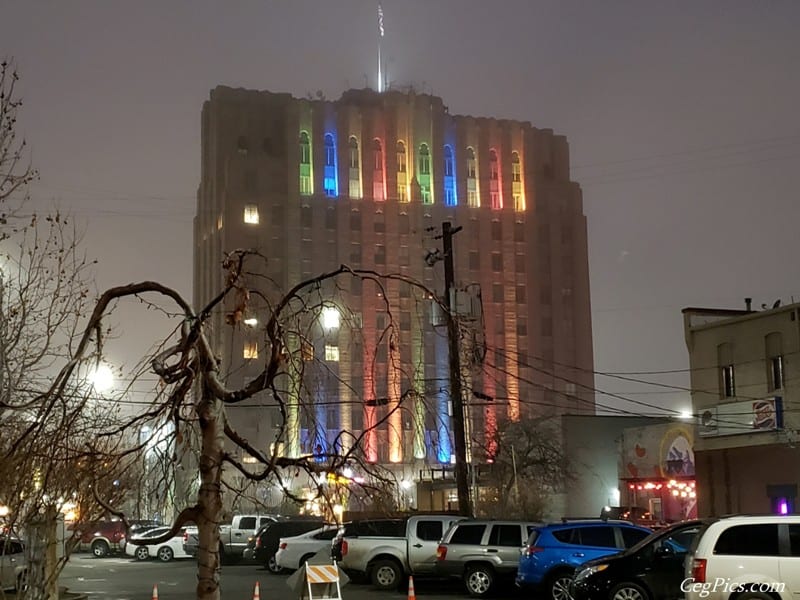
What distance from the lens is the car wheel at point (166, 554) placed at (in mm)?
41969

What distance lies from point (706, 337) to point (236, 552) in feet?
66.5

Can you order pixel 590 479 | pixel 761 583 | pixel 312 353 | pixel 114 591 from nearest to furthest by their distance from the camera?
1. pixel 312 353
2. pixel 761 583
3. pixel 114 591
4. pixel 590 479

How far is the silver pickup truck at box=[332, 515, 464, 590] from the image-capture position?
25.2m

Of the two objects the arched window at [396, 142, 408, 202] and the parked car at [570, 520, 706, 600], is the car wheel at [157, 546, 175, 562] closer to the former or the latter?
the parked car at [570, 520, 706, 600]

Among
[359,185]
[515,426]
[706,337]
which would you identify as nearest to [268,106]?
[359,185]

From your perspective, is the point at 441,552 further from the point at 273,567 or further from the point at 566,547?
the point at 273,567

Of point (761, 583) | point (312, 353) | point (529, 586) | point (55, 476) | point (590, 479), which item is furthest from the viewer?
point (590, 479)

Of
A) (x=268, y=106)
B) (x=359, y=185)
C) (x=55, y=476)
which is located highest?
(x=268, y=106)

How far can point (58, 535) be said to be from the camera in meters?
17.7

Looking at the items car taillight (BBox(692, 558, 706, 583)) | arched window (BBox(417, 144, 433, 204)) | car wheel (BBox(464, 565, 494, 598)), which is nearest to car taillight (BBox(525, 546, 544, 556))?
car wheel (BBox(464, 565, 494, 598))

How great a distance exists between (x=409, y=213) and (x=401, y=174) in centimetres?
497

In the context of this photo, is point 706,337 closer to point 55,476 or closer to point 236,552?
point 236,552

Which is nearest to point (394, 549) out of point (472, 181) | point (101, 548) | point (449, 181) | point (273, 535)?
point (273, 535)

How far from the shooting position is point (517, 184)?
121625 millimetres
